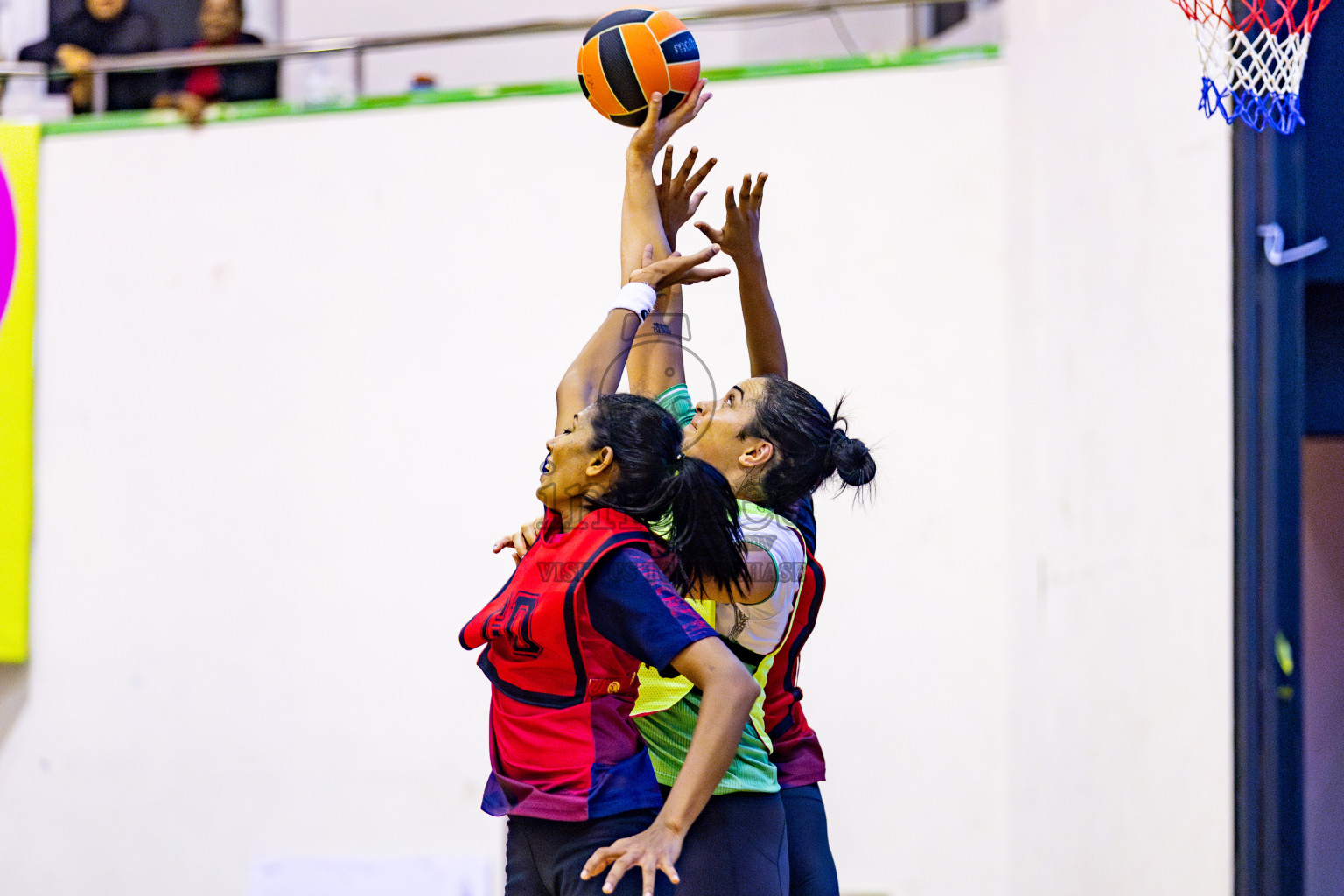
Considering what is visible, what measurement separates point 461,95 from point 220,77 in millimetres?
785

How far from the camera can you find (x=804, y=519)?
1.91 meters

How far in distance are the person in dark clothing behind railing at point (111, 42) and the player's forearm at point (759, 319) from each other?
2.36m

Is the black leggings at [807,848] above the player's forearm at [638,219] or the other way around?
the other way around

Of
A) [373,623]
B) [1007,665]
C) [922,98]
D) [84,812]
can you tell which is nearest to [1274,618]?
[1007,665]

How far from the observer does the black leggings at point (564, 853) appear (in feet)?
4.75

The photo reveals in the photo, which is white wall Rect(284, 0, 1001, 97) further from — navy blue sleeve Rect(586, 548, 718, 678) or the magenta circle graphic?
navy blue sleeve Rect(586, 548, 718, 678)

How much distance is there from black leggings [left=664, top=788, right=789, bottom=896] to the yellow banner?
2.60 metres

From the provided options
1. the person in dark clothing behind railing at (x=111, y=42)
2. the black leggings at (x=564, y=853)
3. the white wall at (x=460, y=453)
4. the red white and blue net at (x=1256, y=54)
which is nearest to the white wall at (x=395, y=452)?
the white wall at (x=460, y=453)

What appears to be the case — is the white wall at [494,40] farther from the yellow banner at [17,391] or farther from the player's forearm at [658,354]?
the player's forearm at [658,354]

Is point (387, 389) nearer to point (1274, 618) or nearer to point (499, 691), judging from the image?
point (499, 691)

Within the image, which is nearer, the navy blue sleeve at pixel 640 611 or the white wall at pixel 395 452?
the navy blue sleeve at pixel 640 611

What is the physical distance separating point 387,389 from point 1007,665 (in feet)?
5.68

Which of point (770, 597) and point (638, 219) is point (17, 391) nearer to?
point (638, 219)

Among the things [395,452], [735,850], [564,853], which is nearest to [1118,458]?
[735,850]
